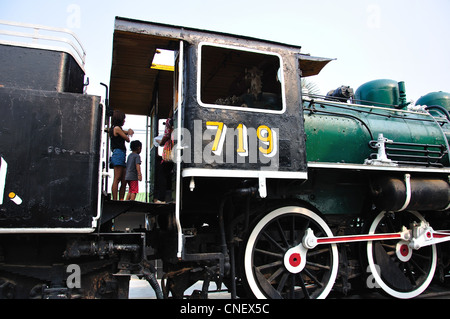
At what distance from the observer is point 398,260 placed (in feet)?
14.1

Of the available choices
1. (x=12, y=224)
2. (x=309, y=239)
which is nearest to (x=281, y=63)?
(x=309, y=239)

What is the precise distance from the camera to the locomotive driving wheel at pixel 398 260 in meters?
4.05

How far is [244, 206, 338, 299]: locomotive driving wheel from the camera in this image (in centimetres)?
351

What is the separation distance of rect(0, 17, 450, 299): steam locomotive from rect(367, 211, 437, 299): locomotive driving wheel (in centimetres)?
2

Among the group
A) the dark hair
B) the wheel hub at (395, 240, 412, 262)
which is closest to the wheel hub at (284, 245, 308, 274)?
the wheel hub at (395, 240, 412, 262)

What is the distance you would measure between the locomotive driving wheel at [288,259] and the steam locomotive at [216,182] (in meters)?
0.02

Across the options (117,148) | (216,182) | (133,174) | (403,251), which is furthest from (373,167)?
(117,148)

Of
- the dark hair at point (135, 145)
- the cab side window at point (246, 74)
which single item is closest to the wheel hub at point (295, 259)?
the cab side window at point (246, 74)

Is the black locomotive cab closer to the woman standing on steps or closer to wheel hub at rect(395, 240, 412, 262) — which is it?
the woman standing on steps

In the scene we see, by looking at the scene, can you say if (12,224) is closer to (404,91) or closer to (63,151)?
(63,151)

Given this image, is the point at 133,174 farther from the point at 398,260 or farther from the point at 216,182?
the point at 398,260

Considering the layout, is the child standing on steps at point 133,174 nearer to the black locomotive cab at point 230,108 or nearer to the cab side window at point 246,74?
the black locomotive cab at point 230,108

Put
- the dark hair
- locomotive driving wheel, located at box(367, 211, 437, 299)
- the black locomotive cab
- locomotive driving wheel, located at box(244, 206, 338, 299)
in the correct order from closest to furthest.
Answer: the black locomotive cab < locomotive driving wheel, located at box(244, 206, 338, 299) < locomotive driving wheel, located at box(367, 211, 437, 299) < the dark hair
